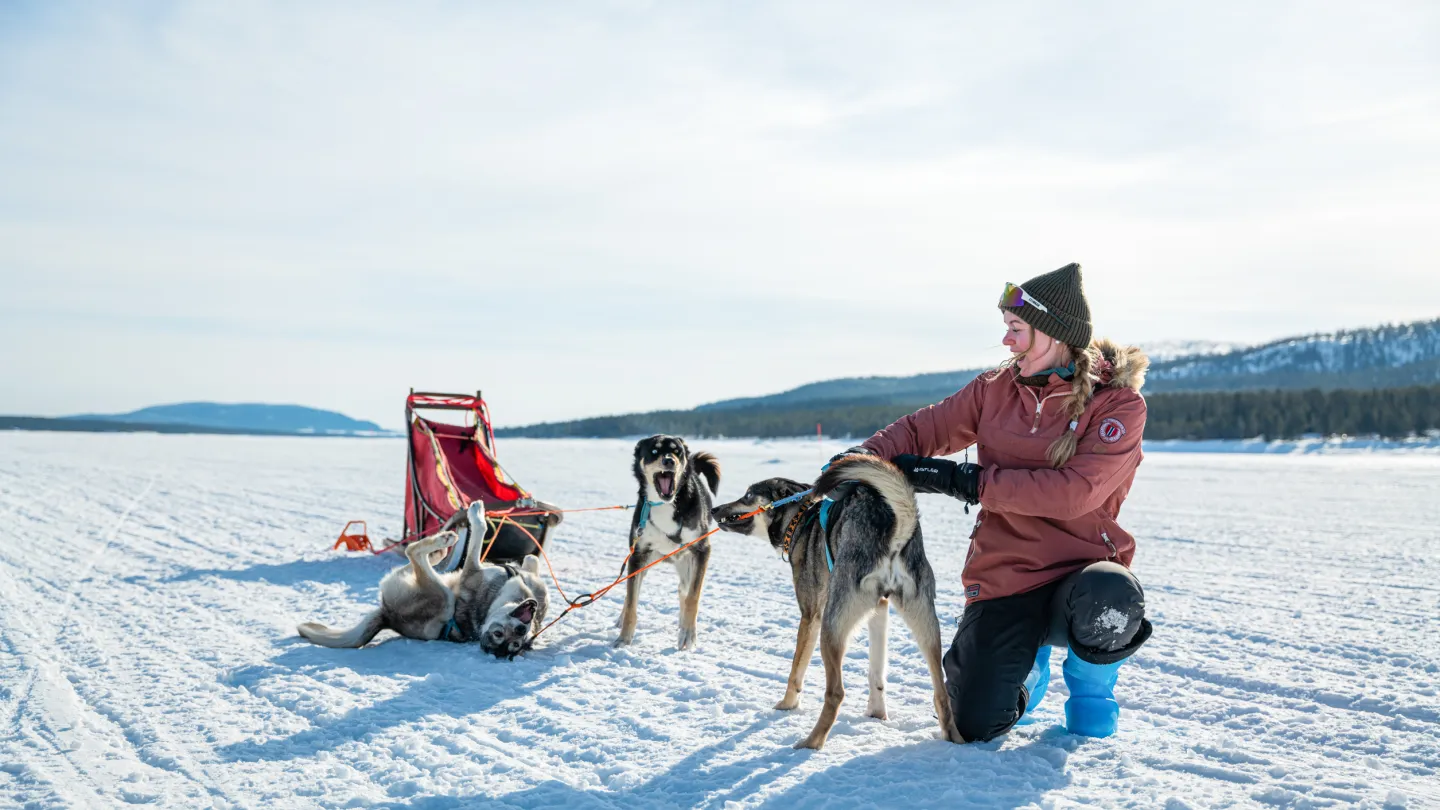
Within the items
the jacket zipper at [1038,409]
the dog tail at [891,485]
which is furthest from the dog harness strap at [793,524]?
the jacket zipper at [1038,409]

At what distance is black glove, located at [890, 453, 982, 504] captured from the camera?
2.98 metres

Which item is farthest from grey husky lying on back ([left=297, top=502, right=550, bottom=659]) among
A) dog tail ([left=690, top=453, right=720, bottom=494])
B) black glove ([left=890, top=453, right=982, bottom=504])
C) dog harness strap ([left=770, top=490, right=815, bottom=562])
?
black glove ([left=890, top=453, right=982, bottom=504])

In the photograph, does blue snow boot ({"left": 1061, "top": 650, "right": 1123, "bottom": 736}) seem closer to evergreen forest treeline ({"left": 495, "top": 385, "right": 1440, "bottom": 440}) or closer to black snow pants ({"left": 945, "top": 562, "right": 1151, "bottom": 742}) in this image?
black snow pants ({"left": 945, "top": 562, "right": 1151, "bottom": 742})

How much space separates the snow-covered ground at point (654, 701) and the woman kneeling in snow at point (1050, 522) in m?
0.20

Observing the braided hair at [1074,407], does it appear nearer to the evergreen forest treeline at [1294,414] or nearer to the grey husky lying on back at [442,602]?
the grey husky lying on back at [442,602]

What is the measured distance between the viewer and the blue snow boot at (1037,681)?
10.3ft

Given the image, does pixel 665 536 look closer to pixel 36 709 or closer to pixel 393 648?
pixel 393 648

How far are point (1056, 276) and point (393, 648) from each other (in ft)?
11.3

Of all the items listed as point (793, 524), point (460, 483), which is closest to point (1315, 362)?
point (460, 483)

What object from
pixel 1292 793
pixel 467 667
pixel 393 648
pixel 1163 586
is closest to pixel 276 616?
pixel 393 648

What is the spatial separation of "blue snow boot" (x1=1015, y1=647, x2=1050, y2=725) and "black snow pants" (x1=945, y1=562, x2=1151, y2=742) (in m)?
0.06

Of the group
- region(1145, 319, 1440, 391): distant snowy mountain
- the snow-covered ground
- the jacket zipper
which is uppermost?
region(1145, 319, 1440, 391): distant snowy mountain

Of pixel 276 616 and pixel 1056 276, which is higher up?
pixel 1056 276

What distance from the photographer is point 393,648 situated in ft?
14.7
